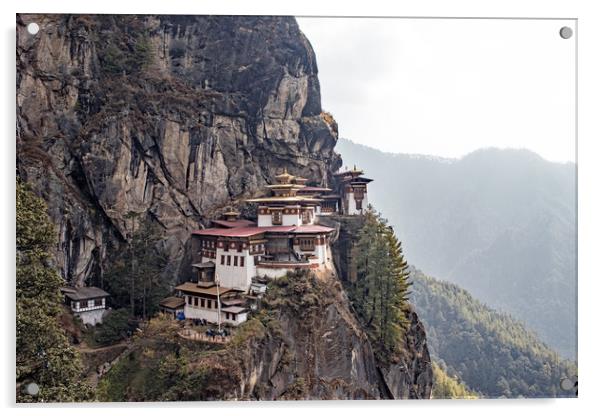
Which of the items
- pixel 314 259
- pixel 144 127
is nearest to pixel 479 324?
pixel 314 259

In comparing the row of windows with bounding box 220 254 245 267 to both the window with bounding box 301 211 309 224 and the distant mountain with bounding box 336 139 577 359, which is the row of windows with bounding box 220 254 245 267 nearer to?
the window with bounding box 301 211 309 224

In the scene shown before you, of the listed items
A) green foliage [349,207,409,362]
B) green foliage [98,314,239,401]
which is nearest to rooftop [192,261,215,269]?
green foliage [98,314,239,401]

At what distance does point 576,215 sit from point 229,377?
788 cm

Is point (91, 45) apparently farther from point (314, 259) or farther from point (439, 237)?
point (439, 237)

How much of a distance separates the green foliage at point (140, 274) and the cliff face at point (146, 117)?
379mm

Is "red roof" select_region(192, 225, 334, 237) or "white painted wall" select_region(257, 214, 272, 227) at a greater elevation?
"white painted wall" select_region(257, 214, 272, 227)

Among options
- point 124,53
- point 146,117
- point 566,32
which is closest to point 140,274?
point 146,117

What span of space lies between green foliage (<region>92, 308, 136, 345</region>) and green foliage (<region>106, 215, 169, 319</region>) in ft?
0.71

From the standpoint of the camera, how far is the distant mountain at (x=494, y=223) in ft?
35.0

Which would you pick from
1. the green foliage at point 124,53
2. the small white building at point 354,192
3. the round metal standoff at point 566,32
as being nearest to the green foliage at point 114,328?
the green foliage at point 124,53

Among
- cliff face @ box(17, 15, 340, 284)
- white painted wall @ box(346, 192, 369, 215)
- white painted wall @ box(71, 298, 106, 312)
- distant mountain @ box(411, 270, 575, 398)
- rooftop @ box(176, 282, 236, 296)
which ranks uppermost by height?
cliff face @ box(17, 15, 340, 284)

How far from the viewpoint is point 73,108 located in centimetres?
1193

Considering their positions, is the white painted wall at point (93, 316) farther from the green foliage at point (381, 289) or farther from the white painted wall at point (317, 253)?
the green foliage at point (381, 289)

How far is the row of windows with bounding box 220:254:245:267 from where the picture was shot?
42.0 feet
